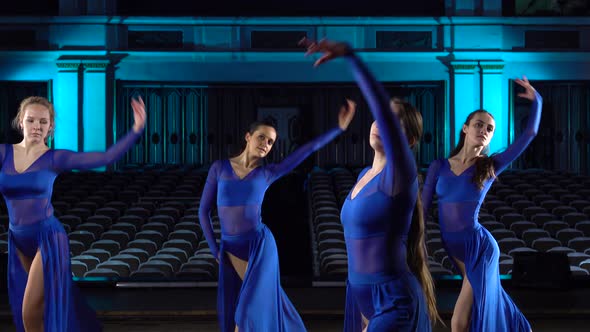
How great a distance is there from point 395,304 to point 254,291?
2.15 m

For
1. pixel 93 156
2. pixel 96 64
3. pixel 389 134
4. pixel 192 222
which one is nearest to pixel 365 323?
pixel 389 134

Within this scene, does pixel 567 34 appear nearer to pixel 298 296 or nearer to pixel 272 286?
pixel 298 296

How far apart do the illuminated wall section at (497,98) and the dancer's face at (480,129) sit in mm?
12239

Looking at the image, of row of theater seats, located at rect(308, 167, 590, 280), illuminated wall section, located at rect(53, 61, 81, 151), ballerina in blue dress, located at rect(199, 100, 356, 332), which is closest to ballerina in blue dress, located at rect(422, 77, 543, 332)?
ballerina in blue dress, located at rect(199, 100, 356, 332)

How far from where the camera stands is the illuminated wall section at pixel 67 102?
53.1ft

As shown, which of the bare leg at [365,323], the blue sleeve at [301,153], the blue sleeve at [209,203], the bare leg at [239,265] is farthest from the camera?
the blue sleeve at [209,203]

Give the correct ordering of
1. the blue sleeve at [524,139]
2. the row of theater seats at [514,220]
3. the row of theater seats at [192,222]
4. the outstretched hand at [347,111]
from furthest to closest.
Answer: the row of theater seats at [514,220]
the row of theater seats at [192,222]
the blue sleeve at [524,139]
the outstretched hand at [347,111]

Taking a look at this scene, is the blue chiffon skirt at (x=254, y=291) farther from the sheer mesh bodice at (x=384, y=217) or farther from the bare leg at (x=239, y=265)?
the sheer mesh bodice at (x=384, y=217)

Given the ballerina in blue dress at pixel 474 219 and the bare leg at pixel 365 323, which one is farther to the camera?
the ballerina in blue dress at pixel 474 219

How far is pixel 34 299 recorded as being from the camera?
13.0 ft

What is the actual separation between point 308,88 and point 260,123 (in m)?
12.4

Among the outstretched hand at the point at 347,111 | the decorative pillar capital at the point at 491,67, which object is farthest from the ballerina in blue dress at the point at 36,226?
the decorative pillar capital at the point at 491,67

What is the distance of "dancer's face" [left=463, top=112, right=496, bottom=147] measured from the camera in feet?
14.0

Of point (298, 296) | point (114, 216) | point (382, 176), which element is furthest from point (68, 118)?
point (382, 176)
